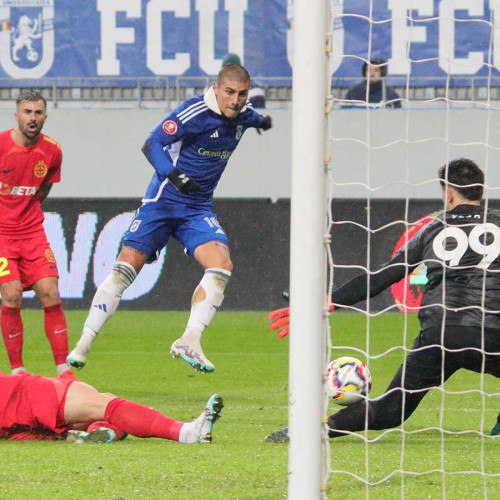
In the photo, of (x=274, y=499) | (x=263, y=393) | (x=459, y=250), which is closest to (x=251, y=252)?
(x=263, y=393)

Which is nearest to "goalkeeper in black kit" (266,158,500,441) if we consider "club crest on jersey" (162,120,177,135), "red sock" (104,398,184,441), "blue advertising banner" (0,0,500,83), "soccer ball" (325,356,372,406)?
"soccer ball" (325,356,372,406)

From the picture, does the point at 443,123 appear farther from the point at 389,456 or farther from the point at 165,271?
the point at 389,456

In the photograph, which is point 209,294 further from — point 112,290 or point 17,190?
point 17,190

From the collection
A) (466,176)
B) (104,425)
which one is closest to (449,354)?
(466,176)

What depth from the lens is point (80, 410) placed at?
4.91 m

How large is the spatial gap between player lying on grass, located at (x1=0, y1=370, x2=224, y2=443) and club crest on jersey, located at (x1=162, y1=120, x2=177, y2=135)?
195cm

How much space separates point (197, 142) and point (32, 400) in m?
2.25

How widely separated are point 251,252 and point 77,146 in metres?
3.28

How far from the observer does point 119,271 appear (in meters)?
6.61

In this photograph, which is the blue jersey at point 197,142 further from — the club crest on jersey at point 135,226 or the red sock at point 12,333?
the red sock at point 12,333

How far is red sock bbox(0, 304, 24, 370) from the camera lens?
738 centimetres

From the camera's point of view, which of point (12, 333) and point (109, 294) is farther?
point (12, 333)

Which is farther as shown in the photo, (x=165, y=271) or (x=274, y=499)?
(x=165, y=271)

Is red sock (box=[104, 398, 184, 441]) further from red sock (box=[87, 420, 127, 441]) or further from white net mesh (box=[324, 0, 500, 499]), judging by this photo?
white net mesh (box=[324, 0, 500, 499])
